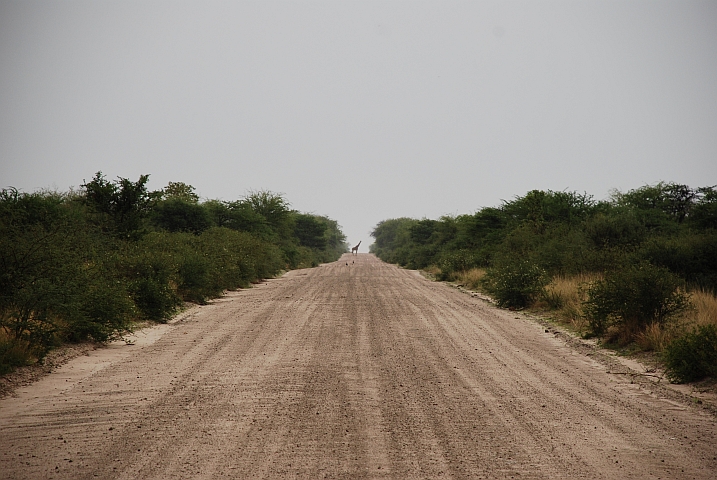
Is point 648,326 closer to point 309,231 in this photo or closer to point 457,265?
point 457,265

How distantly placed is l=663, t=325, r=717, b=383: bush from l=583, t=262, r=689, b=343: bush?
2.79 meters

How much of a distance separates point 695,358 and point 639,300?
3316 mm

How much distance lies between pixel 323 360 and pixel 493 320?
7.81m

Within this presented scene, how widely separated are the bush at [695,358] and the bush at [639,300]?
2.79 m

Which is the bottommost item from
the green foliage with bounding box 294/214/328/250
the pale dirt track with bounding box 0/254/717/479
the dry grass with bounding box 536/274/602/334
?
the pale dirt track with bounding box 0/254/717/479

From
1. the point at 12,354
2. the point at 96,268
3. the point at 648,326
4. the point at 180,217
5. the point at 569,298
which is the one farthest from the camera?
the point at 180,217

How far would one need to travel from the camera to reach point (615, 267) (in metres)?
21.0

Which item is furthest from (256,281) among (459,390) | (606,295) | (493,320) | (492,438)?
(492,438)

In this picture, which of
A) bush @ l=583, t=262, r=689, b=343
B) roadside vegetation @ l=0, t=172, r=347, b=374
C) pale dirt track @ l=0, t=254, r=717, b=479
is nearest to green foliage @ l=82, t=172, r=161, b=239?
roadside vegetation @ l=0, t=172, r=347, b=374

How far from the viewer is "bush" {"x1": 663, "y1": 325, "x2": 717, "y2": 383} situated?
30.8ft

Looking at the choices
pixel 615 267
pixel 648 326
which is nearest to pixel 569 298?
pixel 615 267

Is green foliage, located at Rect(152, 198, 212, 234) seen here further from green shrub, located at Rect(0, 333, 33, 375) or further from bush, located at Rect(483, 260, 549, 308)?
green shrub, located at Rect(0, 333, 33, 375)

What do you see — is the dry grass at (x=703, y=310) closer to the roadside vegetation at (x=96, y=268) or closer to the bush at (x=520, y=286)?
the bush at (x=520, y=286)

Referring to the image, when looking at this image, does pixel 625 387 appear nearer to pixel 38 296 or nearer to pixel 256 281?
pixel 38 296
